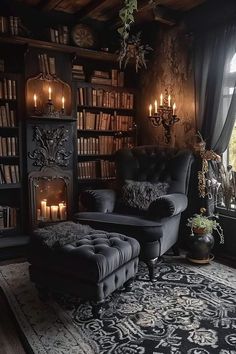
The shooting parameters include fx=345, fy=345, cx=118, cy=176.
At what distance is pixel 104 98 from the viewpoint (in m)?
4.78

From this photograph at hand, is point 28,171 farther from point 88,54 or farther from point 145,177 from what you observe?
point 88,54

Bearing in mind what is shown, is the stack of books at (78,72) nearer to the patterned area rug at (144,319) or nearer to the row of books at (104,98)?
the row of books at (104,98)

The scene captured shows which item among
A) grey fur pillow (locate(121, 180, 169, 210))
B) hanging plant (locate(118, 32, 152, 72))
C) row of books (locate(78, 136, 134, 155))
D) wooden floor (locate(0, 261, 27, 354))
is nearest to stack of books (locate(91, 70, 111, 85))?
hanging plant (locate(118, 32, 152, 72))

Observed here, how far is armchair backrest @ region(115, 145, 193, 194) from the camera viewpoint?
3.82 metres

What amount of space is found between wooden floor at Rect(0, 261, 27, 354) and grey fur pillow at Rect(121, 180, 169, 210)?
5.36 feet

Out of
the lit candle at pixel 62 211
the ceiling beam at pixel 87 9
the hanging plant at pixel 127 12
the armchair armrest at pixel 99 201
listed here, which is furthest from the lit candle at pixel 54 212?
the ceiling beam at pixel 87 9

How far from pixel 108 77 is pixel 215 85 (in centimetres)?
166

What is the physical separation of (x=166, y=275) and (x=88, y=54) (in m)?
2.96

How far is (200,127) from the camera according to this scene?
3.98 m

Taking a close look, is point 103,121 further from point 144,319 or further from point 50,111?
point 144,319

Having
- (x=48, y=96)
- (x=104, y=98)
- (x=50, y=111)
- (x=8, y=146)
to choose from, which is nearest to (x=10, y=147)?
(x=8, y=146)

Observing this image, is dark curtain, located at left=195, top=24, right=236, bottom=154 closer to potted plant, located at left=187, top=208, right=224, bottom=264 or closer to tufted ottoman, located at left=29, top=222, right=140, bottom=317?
potted plant, located at left=187, top=208, right=224, bottom=264

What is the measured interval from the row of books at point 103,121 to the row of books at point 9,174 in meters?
1.02

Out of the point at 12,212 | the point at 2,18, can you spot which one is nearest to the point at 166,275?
the point at 12,212
